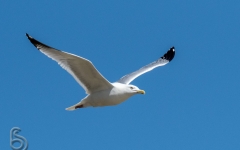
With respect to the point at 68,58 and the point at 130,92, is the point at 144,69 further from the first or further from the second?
the point at 68,58

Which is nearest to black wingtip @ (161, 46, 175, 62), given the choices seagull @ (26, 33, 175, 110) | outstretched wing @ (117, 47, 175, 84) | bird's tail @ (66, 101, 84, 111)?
outstretched wing @ (117, 47, 175, 84)

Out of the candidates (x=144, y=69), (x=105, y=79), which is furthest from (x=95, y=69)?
(x=144, y=69)

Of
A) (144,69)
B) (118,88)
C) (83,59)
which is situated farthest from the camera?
(144,69)

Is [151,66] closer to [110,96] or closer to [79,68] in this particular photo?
[110,96]

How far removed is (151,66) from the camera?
46.8 feet

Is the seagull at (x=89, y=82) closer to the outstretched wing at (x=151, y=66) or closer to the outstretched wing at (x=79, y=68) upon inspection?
the outstretched wing at (x=79, y=68)

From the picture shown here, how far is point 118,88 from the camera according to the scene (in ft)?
34.9

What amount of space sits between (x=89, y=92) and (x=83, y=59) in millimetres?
1095

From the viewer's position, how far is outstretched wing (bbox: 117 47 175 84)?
1292 cm

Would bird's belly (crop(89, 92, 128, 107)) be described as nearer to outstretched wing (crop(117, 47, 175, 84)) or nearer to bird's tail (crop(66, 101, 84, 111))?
bird's tail (crop(66, 101, 84, 111))

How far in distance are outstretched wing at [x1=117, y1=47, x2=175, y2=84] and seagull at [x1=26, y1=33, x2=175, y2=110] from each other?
199cm

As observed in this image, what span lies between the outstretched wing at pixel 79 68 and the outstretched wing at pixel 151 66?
2041 mm

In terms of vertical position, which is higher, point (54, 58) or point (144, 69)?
point (144, 69)

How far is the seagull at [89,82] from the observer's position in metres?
10.0
